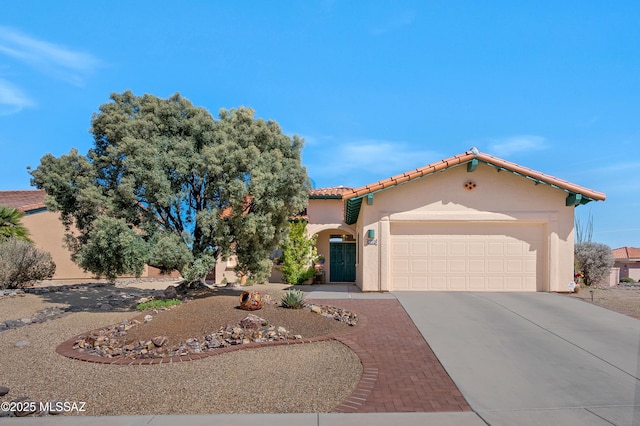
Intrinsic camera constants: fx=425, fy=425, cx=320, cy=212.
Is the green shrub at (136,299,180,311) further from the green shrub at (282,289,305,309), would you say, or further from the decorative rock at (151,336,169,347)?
the decorative rock at (151,336,169,347)

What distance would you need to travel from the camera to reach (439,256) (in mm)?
14391

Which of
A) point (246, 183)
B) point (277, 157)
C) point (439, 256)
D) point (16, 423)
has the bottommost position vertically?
point (16, 423)

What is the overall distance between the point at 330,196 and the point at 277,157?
9.34 meters

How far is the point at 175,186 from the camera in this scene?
1138cm

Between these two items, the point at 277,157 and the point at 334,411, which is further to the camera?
the point at 277,157

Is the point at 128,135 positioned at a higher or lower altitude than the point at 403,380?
higher

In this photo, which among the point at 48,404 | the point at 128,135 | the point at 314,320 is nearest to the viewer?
the point at 48,404

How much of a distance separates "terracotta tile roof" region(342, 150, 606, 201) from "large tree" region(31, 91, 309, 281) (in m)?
3.33

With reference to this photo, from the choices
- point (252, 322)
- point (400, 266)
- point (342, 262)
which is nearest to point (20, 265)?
point (252, 322)

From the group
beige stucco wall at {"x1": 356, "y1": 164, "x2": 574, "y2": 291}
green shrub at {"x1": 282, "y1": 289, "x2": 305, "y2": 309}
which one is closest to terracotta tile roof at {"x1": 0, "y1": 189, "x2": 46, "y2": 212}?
beige stucco wall at {"x1": 356, "y1": 164, "x2": 574, "y2": 291}

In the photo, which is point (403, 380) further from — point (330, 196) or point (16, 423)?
point (330, 196)

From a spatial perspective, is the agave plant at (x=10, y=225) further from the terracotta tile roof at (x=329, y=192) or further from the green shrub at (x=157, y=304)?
the terracotta tile roof at (x=329, y=192)

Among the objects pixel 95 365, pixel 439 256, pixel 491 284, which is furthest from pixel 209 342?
pixel 491 284

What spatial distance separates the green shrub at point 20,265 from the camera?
14367 mm
